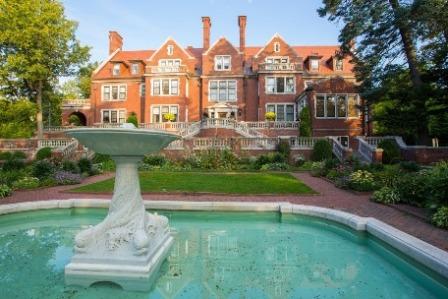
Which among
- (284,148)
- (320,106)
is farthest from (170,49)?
(284,148)

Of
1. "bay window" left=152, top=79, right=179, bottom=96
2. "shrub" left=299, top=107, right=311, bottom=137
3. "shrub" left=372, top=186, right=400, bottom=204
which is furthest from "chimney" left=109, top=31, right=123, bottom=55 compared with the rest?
"shrub" left=372, top=186, right=400, bottom=204

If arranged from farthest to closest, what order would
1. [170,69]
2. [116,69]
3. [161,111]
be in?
1. [116,69]
2. [161,111]
3. [170,69]

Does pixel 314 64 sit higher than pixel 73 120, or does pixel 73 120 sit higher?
pixel 314 64

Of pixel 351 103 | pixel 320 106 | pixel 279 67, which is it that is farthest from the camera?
pixel 279 67

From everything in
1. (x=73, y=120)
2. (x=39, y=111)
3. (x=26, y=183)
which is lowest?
(x=26, y=183)

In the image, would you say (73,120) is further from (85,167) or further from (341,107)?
(341,107)

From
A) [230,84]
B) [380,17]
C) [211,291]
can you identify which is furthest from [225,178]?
[230,84]

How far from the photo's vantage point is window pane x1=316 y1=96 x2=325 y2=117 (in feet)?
108

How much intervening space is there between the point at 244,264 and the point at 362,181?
29.9 feet

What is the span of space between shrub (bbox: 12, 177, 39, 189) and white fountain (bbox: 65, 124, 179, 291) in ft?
33.3

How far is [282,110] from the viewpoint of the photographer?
3769 centimetres

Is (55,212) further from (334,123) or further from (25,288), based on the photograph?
(334,123)

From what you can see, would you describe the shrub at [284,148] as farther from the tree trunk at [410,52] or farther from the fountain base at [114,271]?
→ the fountain base at [114,271]

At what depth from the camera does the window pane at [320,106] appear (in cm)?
3300
